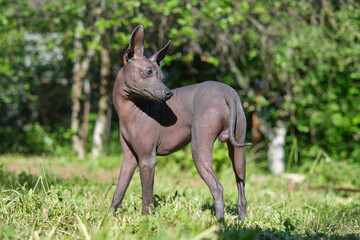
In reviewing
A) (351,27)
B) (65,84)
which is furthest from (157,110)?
(65,84)

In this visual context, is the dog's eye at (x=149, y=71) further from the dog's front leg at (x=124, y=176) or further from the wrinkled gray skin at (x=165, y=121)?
the dog's front leg at (x=124, y=176)

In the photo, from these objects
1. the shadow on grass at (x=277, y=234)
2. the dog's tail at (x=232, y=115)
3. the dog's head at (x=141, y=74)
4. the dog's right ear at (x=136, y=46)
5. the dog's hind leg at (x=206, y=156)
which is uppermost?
the dog's right ear at (x=136, y=46)

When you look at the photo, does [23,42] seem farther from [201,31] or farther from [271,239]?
[271,239]

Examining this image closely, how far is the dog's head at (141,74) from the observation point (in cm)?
271

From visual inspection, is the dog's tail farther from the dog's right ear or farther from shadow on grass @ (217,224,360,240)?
the dog's right ear

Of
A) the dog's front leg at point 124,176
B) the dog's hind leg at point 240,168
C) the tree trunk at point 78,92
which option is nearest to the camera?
the dog's hind leg at point 240,168

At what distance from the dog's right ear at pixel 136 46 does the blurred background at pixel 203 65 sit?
315cm

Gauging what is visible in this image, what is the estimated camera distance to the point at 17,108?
29.8 feet

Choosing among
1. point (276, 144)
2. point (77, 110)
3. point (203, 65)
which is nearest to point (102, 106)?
point (77, 110)

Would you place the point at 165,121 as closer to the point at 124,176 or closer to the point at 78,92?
the point at 124,176

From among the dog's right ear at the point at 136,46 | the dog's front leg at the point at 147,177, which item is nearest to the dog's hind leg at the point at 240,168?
the dog's front leg at the point at 147,177

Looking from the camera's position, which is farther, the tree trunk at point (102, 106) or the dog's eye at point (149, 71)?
the tree trunk at point (102, 106)

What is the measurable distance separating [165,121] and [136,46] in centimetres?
68

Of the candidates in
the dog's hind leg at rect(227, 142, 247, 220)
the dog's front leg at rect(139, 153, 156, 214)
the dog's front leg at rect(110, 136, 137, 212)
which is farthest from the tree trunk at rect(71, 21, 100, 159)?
the dog's hind leg at rect(227, 142, 247, 220)
